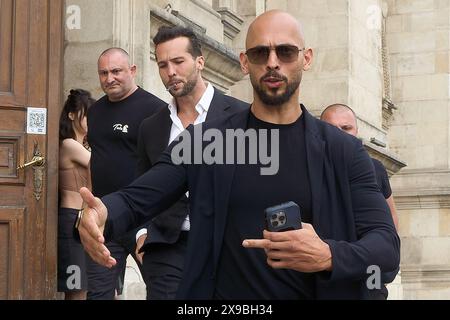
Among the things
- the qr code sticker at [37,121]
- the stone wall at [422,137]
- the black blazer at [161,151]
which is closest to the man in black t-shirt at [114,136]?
the qr code sticker at [37,121]

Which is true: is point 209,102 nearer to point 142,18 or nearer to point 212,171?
point 212,171

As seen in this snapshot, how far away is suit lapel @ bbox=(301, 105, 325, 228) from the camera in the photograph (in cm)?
363

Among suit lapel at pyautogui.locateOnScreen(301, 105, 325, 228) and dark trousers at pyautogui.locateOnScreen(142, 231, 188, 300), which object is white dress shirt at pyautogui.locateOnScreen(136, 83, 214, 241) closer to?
dark trousers at pyautogui.locateOnScreen(142, 231, 188, 300)

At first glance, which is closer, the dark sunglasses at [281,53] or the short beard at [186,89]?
the dark sunglasses at [281,53]

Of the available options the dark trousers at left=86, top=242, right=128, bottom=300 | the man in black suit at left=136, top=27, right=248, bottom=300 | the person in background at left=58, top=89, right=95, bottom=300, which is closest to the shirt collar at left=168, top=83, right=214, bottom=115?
the man in black suit at left=136, top=27, right=248, bottom=300

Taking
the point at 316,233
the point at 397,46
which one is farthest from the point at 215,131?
the point at 397,46

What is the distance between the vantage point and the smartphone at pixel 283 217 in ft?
11.0

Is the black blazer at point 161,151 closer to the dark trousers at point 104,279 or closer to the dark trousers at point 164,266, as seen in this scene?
the dark trousers at point 164,266

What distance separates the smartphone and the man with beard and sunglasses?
0.04 metres

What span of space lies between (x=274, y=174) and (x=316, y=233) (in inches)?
9.7

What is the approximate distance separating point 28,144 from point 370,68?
7.77 metres

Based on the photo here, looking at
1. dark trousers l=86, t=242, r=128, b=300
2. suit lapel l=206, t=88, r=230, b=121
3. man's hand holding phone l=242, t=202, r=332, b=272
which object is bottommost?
dark trousers l=86, t=242, r=128, b=300

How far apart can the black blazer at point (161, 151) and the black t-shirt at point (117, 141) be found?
2.99 feet

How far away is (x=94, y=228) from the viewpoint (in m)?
3.43
